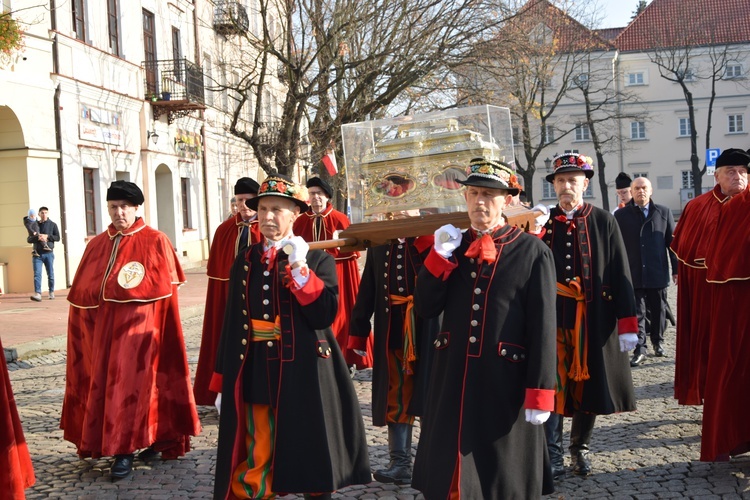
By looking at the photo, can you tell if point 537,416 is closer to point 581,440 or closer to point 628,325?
point 628,325

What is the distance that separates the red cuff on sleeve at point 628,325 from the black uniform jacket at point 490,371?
1509 millimetres

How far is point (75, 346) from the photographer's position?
6.46m

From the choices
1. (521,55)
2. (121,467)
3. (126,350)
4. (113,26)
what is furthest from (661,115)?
(121,467)

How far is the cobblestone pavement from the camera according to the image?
5.50m

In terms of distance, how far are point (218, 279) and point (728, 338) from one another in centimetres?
427

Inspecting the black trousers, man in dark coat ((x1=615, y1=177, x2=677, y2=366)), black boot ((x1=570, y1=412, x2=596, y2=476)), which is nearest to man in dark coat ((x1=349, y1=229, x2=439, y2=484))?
black boot ((x1=570, y1=412, x2=596, y2=476))

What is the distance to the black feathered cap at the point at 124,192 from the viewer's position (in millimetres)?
6219

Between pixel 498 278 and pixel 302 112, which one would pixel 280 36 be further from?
pixel 498 278

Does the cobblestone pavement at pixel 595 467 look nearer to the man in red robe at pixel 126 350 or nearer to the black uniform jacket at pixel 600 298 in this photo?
the man in red robe at pixel 126 350

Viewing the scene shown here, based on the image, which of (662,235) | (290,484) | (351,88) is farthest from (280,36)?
(290,484)

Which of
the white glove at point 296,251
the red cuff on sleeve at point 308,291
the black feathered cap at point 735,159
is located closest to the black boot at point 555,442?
the red cuff on sleeve at point 308,291

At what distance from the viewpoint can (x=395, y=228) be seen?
491 cm

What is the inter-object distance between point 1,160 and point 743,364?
16855 mm

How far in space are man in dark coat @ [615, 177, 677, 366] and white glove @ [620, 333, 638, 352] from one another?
463 centimetres
